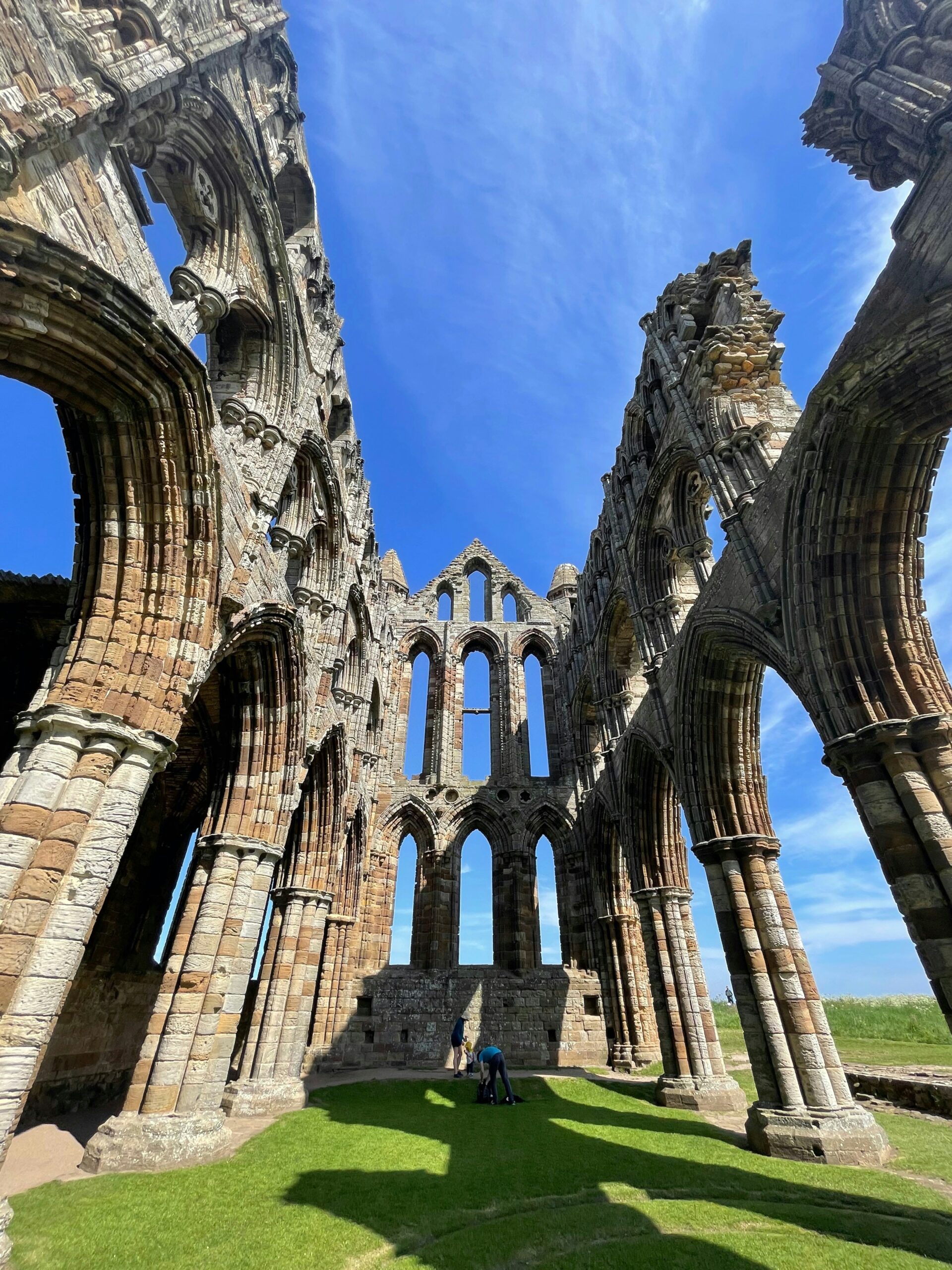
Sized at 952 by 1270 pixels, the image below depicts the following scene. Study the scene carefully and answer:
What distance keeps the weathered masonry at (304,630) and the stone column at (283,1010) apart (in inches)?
2.5

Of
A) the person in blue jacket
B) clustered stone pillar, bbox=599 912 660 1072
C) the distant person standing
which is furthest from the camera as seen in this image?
clustered stone pillar, bbox=599 912 660 1072

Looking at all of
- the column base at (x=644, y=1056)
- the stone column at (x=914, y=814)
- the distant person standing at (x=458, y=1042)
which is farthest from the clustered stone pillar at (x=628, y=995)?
the stone column at (x=914, y=814)

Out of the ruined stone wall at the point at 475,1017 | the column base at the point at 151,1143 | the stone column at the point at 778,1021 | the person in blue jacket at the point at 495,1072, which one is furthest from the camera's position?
the ruined stone wall at the point at 475,1017

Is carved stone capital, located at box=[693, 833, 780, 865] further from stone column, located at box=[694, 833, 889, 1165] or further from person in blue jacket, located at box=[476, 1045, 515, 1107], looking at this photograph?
person in blue jacket, located at box=[476, 1045, 515, 1107]

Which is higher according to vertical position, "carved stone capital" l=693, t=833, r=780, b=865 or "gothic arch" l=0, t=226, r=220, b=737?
"gothic arch" l=0, t=226, r=220, b=737

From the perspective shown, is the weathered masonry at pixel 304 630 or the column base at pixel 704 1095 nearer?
the weathered masonry at pixel 304 630

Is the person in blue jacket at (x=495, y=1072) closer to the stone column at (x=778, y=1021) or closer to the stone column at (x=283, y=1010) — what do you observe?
the stone column at (x=283, y=1010)

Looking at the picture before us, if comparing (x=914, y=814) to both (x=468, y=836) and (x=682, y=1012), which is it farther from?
(x=468, y=836)

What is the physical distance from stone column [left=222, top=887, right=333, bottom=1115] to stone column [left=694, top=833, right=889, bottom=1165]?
715 centimetres

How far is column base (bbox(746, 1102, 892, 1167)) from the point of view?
6.64 meters

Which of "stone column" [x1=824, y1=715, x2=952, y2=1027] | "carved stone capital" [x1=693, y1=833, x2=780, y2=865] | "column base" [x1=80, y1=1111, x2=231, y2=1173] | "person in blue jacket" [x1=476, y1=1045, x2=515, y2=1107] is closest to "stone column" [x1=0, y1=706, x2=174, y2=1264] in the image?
"column base" [x1=80, y1=1111, x2=231, y2=1173]

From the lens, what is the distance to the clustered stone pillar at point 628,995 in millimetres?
14148

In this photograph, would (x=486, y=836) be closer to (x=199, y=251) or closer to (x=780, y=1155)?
(x=780, y=1155)

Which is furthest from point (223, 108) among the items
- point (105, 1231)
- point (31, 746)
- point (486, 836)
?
point (486, 836)
